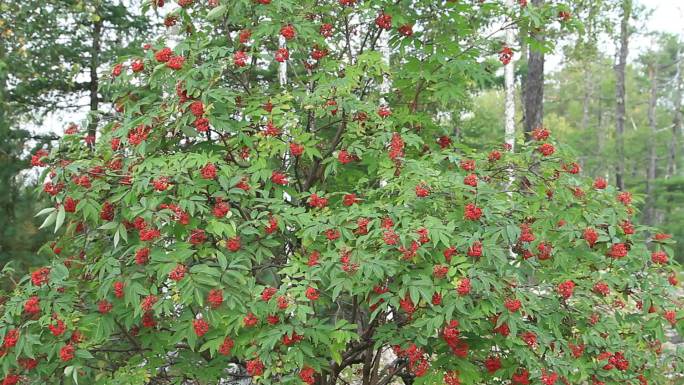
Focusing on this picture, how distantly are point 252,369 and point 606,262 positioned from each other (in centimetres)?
228

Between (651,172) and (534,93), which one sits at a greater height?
(534,93)

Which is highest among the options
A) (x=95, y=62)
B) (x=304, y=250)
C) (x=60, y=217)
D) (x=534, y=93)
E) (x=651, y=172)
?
(x=95, y=62)

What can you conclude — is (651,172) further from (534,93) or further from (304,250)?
(304,250)

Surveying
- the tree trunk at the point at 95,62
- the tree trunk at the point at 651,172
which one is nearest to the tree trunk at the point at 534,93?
the tree trunk at the point at 95,62

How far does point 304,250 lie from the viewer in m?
3.80

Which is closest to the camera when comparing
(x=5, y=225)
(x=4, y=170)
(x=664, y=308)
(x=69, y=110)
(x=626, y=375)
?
(x=664, y=308)

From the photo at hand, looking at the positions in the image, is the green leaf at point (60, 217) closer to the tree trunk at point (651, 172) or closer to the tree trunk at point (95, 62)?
the tree trunk at point (95, 62)

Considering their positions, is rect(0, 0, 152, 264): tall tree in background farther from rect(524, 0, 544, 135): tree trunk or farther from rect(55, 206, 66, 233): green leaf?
rect(524, 0, 544, 135): tree trunk

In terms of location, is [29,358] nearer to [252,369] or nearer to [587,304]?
[252,369]

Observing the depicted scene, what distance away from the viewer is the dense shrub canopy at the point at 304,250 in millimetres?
3160

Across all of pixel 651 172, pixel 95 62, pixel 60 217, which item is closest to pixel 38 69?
pixel 95 62

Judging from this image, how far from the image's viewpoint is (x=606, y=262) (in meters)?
3.69

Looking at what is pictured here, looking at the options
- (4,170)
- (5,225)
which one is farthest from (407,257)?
(4,170)

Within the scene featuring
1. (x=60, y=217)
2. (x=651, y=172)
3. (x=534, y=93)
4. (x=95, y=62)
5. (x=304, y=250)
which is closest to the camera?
(x=60, y=217)
